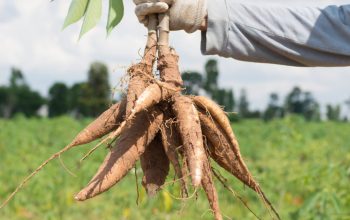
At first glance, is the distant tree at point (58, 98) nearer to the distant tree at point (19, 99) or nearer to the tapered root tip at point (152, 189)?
the distant tree at point (19, 99)

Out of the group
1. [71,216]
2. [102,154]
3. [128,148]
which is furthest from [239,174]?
[102,154]

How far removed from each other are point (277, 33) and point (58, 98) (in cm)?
6071

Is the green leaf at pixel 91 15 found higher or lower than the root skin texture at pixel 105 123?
higher

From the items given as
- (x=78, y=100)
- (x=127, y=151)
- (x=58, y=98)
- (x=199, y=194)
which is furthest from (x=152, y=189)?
(x=58, y=98)

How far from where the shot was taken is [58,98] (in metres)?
61.7

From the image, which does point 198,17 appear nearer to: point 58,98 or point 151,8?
point 151,8

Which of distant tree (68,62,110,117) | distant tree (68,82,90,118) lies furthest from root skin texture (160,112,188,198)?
distant tree (68,82,90,118)

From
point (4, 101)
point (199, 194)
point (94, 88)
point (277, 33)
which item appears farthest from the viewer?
point (4, 101)

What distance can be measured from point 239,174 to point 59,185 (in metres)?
→ 6.59

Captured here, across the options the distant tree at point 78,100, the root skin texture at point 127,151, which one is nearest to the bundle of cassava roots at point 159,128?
the root skin texture at point 127,151

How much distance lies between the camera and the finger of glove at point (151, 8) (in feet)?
6.34

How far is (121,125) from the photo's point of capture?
6.40 feet

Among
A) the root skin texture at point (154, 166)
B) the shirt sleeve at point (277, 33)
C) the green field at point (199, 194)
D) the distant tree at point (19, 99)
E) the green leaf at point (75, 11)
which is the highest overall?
the green leaf at point (75, 11)

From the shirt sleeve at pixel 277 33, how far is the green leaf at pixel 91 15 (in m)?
0.37
